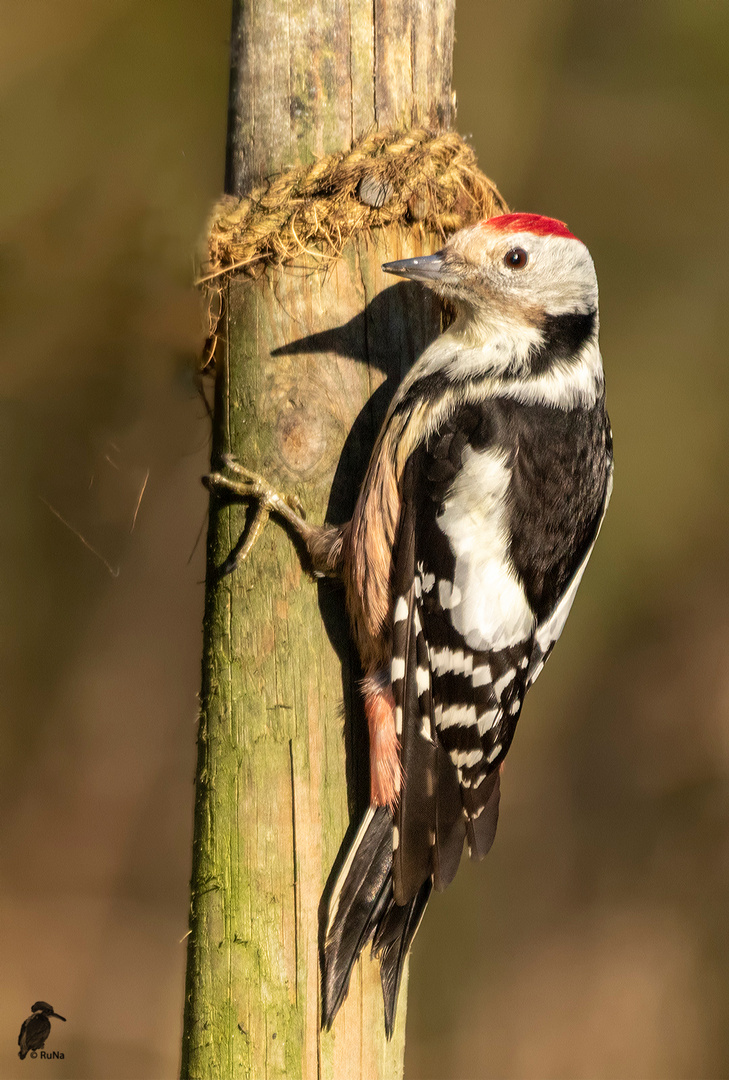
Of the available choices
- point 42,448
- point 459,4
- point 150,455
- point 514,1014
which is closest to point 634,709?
point 514,1014

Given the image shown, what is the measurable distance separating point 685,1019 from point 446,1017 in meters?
1.25

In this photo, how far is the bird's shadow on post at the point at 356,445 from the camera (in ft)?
Answer: 6.54

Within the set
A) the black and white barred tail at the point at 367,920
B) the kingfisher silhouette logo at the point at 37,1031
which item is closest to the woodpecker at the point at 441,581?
the black and white barred tail at the point at 367,920

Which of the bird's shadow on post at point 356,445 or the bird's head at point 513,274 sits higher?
the bird's head at point 513,274

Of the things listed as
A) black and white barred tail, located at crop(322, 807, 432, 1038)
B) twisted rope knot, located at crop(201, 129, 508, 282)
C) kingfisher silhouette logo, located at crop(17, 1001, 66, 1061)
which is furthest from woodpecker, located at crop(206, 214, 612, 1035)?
kingfisher silhouette logo, located at crop(17, 1001, 66, 1061)

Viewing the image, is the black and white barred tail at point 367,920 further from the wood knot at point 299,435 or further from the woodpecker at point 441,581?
the wood knot at point 299,435

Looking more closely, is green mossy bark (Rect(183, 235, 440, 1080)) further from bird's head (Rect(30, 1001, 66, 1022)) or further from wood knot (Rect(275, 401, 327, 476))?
bird's head (Rect(30, 1001, 66, 1022))

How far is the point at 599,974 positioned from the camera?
472 cm

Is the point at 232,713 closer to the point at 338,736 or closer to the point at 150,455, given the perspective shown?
the point at 338,736

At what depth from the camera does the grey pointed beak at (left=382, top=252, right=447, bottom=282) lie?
Answer: 1.98m

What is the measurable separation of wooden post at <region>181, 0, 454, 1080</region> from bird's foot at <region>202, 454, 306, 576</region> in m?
0.03

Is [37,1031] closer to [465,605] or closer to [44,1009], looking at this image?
[44,1009]

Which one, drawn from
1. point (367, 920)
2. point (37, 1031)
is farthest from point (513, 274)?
point (37, 1031)

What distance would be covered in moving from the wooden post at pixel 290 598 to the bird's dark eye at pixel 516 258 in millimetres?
318
